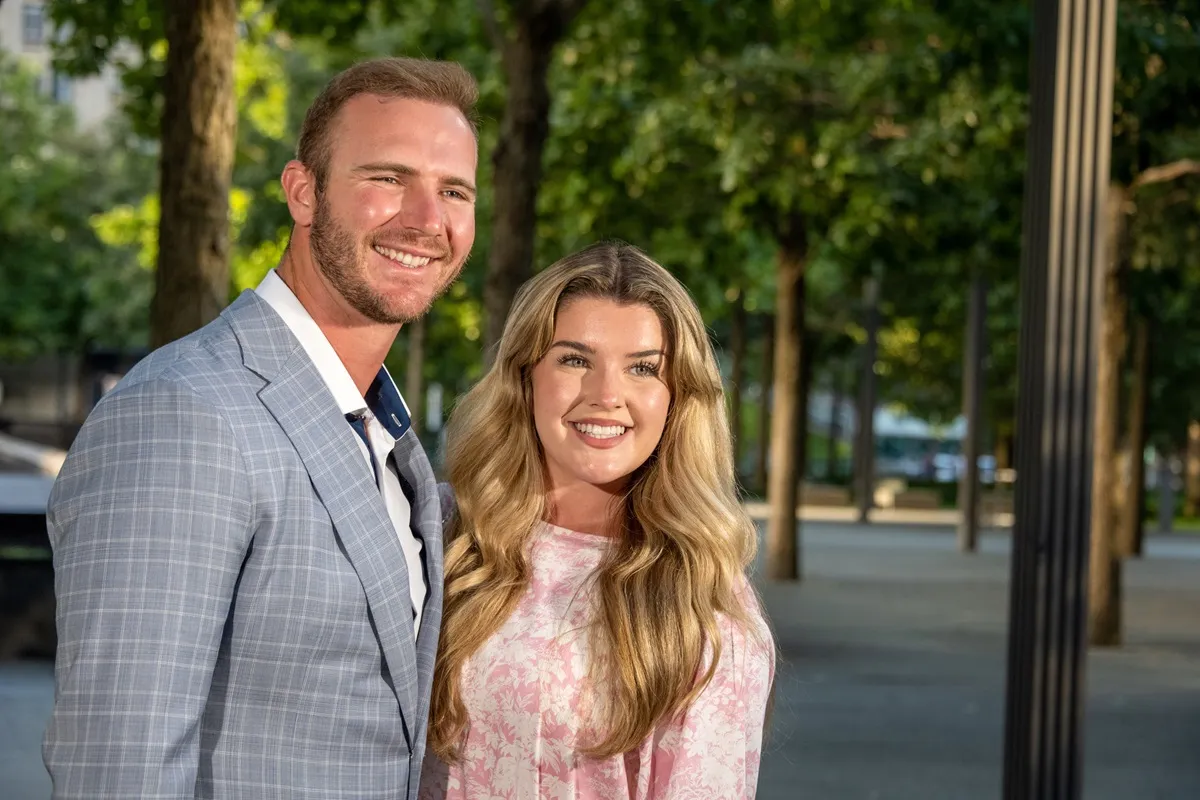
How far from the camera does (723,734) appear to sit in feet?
11.2

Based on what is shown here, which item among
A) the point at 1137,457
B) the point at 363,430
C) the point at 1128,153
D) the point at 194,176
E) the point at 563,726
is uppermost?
the point at 1128,153

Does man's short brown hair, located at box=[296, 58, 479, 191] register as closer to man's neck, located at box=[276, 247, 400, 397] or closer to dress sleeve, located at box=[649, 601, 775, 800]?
man's neck, located at box=[276, 247, 400, 397]

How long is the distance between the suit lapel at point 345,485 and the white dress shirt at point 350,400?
37 mm

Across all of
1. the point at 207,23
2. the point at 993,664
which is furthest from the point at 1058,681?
the point at 993,664

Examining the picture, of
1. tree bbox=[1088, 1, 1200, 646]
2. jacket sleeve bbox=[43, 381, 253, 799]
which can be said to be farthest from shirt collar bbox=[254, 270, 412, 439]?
tree bbox=[1088, 1, 1200, 646]

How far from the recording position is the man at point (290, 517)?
2.49 metres

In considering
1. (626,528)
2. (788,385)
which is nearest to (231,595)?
(626,528)

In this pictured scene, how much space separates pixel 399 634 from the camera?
2.82 meters

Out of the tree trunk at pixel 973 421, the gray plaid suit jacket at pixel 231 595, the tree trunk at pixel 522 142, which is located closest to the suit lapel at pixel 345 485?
the gray plaid suit jacket at pixel 231 595

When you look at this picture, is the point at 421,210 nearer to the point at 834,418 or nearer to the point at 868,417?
the point at 868,417

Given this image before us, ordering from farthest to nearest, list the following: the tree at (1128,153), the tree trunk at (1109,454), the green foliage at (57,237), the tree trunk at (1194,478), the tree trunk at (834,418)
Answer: the tree trunk at (834,418) < the green foliage at (57,237) < the tree trunk at (1194,478) < the tree trunk at (1109,454) < the tree at (1128,153)

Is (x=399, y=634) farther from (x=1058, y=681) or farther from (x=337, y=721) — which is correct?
(x=1058, y=681)

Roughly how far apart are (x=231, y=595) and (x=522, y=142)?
9.25 m

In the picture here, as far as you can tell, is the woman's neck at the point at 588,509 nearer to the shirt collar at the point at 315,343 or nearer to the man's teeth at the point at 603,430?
the man's teeth at the point at 603,430
